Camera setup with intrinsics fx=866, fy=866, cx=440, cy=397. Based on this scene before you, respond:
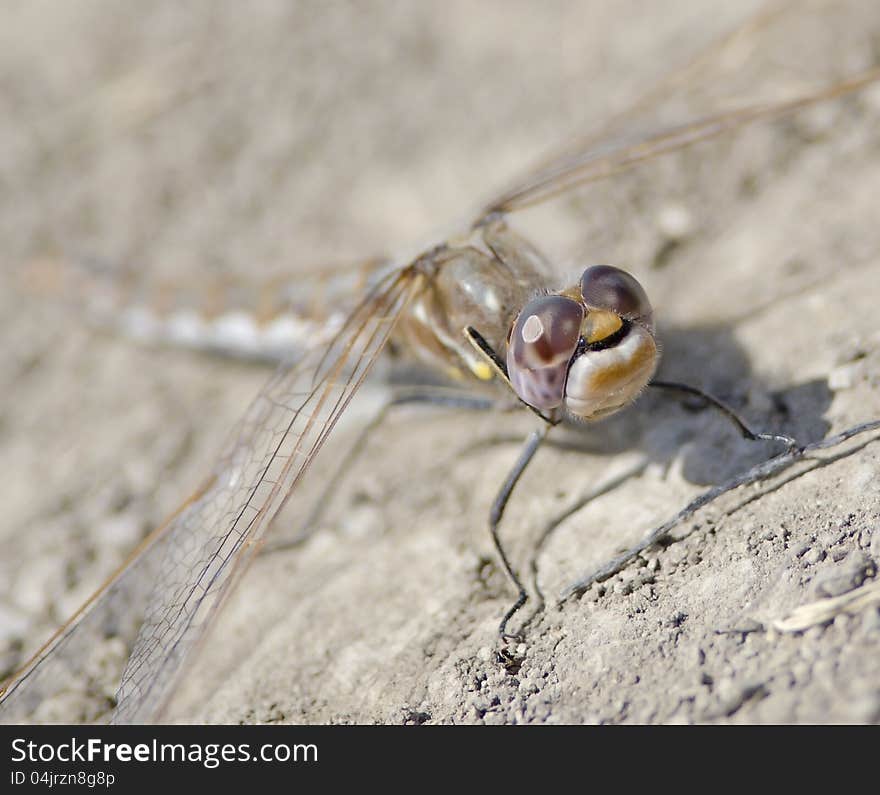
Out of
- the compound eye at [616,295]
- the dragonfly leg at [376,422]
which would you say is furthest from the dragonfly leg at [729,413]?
the dragonfly leg at [376,422]

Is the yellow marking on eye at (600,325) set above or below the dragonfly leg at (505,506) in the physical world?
above

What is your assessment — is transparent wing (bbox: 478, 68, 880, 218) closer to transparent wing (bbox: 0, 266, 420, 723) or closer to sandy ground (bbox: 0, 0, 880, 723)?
sandy ground (bbox: 0, 0, 880, 723)

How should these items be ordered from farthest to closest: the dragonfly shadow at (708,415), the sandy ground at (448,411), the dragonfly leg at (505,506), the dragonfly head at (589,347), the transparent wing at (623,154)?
the transparent wing at (623,154) → the dragonfly shadow at (708,415) → the dragonfly leg at (505,506) → the dragonfly head at (589,347) → the sandy ground at (448,411)

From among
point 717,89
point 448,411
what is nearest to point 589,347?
point 448,411

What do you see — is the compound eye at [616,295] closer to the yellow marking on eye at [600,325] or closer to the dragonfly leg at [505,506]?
the yellow marking on eye at [600,325]

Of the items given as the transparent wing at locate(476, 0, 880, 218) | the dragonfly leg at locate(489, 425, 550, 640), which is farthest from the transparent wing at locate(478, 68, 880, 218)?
the dragonfly leg at locate(489, 425, 550, 640)
